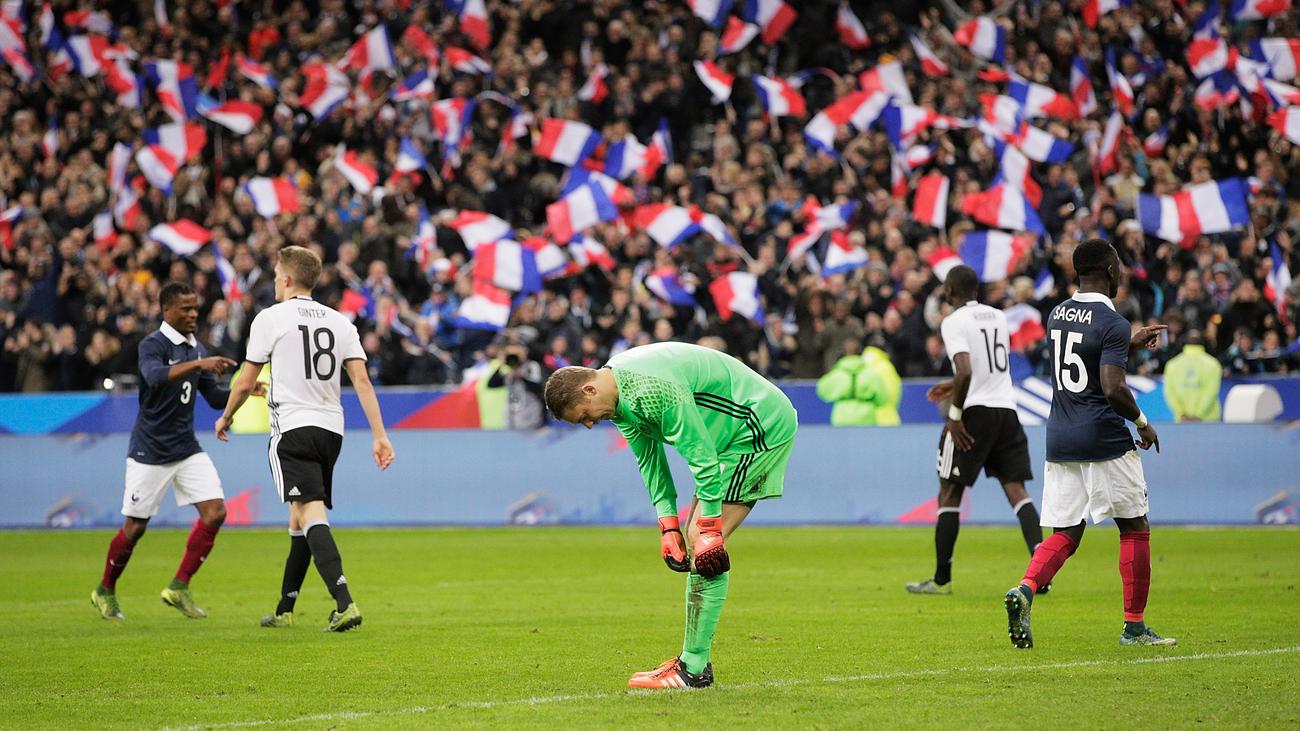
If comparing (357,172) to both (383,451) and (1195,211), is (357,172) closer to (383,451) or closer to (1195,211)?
(1195,211)

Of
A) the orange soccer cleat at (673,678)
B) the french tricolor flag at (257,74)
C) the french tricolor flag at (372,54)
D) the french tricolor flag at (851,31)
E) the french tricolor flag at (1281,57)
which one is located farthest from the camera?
the french tricolor flag at (257,74)

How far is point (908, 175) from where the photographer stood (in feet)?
83.1

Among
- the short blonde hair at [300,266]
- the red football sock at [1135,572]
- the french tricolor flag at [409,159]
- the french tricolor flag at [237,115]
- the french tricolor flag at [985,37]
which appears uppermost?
the french tricolor flag at [985,37]

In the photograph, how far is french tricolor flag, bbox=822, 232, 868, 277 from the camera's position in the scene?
76.5 feet

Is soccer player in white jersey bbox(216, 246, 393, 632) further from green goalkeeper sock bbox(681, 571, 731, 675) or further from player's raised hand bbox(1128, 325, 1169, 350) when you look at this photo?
player's raised hand bbox(1128, 325, 1169, 350)

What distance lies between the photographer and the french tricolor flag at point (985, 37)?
26859 millimetres

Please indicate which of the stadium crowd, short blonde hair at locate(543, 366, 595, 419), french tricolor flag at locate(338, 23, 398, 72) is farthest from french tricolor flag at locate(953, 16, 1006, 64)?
short blonde hair at locate(543, 366, 595, 419)

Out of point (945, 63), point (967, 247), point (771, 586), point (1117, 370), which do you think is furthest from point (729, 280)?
point (1117, 370)

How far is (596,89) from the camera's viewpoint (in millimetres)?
27891

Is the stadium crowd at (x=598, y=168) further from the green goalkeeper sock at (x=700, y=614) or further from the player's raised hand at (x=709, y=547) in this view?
the player's raised hand at (x=709, y=547)

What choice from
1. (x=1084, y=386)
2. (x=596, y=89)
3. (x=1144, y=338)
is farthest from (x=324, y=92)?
(x=1144, y=338)

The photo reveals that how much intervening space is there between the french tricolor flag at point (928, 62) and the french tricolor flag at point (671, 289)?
6274 millimetres

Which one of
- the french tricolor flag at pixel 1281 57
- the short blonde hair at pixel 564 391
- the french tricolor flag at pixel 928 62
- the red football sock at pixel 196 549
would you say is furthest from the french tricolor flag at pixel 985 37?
the short blonde hair at pixel 564 391

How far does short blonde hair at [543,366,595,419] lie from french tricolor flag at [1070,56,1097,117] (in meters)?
19.8
